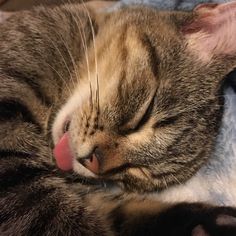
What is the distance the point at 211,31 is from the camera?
135 cm

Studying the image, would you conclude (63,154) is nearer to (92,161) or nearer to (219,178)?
(92,161)

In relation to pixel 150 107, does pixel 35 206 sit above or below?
below

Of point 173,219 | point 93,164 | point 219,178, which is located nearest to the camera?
point 93,164

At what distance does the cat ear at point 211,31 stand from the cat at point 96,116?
0.07 ft

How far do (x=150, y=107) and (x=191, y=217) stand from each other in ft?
1.05

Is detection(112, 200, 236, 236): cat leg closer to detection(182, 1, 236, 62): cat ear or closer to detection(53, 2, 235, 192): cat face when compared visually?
detection(53, 2, 235, 192): cat face

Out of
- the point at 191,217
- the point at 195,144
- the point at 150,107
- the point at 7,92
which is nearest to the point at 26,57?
the point at 7,92

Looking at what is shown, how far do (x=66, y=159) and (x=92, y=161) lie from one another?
0.32ft

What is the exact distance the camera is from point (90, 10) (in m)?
1.57

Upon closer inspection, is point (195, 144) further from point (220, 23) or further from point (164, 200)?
point (220, 23)

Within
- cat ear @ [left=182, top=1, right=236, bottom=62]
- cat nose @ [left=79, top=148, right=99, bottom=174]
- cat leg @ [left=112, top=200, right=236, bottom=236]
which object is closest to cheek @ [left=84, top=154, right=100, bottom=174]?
cat nose @ [left=79, top=148, right=99, bottom=174]

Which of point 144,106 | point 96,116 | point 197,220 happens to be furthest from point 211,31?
point 197,220

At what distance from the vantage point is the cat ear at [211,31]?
1303mm

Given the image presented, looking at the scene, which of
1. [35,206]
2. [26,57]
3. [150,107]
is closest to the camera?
[35,206]
